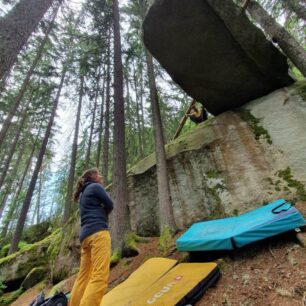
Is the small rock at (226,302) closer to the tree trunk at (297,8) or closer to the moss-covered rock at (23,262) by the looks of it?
the moss-covered rock at (23,262)

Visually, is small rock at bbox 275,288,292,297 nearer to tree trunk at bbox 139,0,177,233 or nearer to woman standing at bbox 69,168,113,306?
woman standing at bbox 69,168,113,306

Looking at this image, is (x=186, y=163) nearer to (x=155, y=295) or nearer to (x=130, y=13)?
(x=155, y=295)

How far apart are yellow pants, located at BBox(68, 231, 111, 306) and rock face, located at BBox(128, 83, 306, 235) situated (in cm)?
405

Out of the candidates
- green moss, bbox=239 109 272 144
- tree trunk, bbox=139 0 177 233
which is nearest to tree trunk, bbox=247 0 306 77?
green moss, bbox=239 109 272 144

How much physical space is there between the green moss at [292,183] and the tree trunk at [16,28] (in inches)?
268

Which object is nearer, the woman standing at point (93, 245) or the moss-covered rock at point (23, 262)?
the woman standing at point (93, 245)

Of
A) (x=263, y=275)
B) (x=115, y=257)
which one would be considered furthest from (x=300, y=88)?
(x=115, y=257)

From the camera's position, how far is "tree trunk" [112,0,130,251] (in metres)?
7.18

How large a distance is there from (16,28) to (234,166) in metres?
6.43

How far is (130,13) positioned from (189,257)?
12571 mm

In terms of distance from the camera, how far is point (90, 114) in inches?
566

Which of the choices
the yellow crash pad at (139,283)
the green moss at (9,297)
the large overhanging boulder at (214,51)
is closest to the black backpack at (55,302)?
the yellow crash pad at (139,283)

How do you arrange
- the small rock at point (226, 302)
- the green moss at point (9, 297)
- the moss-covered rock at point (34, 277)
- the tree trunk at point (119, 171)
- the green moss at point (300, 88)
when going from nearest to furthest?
the small rock at point (226, 302) → the tree trunk at point (119, 171) → the green moss at point (300, 88) → the green moss at point (9, 297) → the moss-covered rock at point (34, 277)

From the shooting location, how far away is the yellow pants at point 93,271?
3.09 meters
